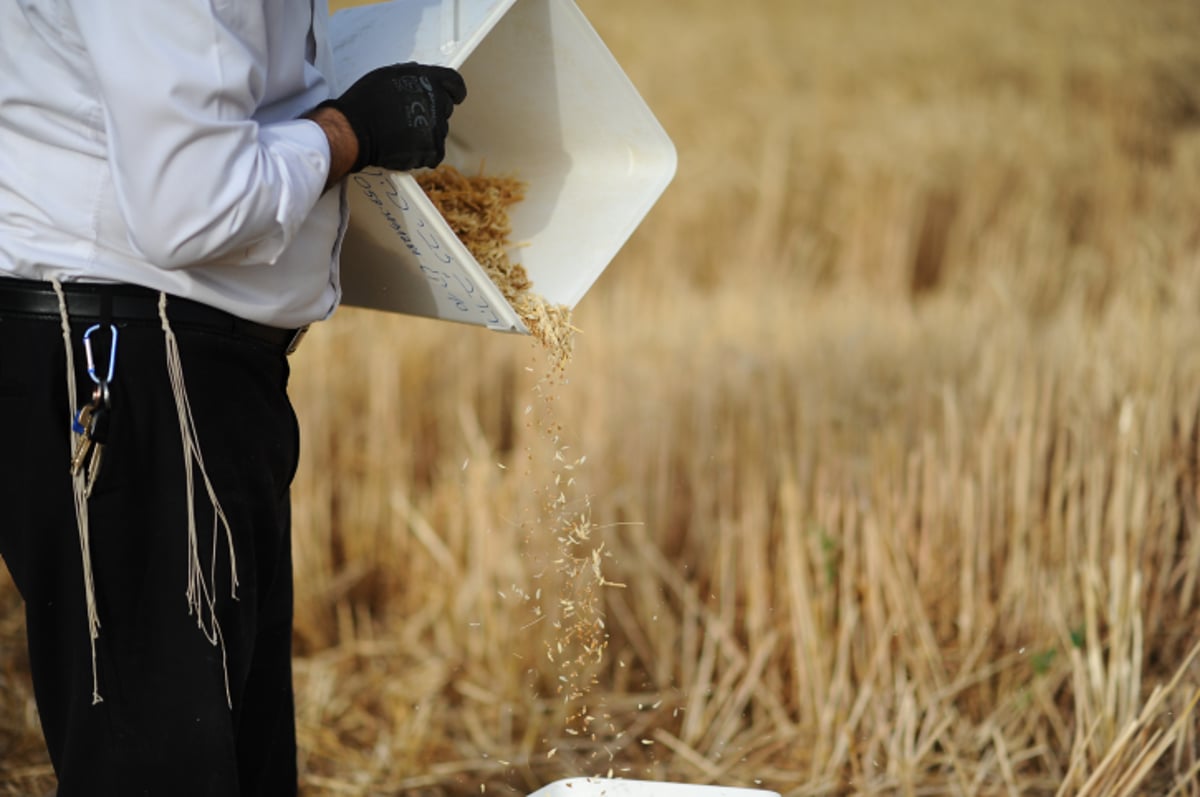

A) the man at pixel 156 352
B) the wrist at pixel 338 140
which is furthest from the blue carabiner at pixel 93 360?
the wrist at pixel 338 140

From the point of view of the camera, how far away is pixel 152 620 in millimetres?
1263

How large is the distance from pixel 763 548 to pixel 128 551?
5.30 feet

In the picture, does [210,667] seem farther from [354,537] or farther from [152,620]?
[354,537]

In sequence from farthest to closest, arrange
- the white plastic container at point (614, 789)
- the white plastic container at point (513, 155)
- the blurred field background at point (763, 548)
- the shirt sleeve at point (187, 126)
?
the blurred field background at point (763, 548), the white plastic container at point (614, 789), the white plastic container at point (513, 155), the shirt sleeve at point (187, 126)

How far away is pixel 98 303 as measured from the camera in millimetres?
1211

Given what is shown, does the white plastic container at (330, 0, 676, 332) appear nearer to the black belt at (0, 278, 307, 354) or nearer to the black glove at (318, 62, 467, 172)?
the black glove at (318, 62, 467, 172)

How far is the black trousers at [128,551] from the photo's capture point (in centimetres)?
124

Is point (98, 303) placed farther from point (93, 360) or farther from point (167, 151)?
point (167, 151)

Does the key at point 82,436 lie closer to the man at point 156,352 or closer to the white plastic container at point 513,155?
the man at point 156,352

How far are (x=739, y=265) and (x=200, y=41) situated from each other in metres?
3.53

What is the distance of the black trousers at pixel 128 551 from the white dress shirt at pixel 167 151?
75 millimetres

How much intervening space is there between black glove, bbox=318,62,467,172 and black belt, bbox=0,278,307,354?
218mm

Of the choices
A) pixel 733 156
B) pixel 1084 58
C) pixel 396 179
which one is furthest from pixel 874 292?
pixel 396 179

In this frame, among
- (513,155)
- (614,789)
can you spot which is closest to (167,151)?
(513,155)
